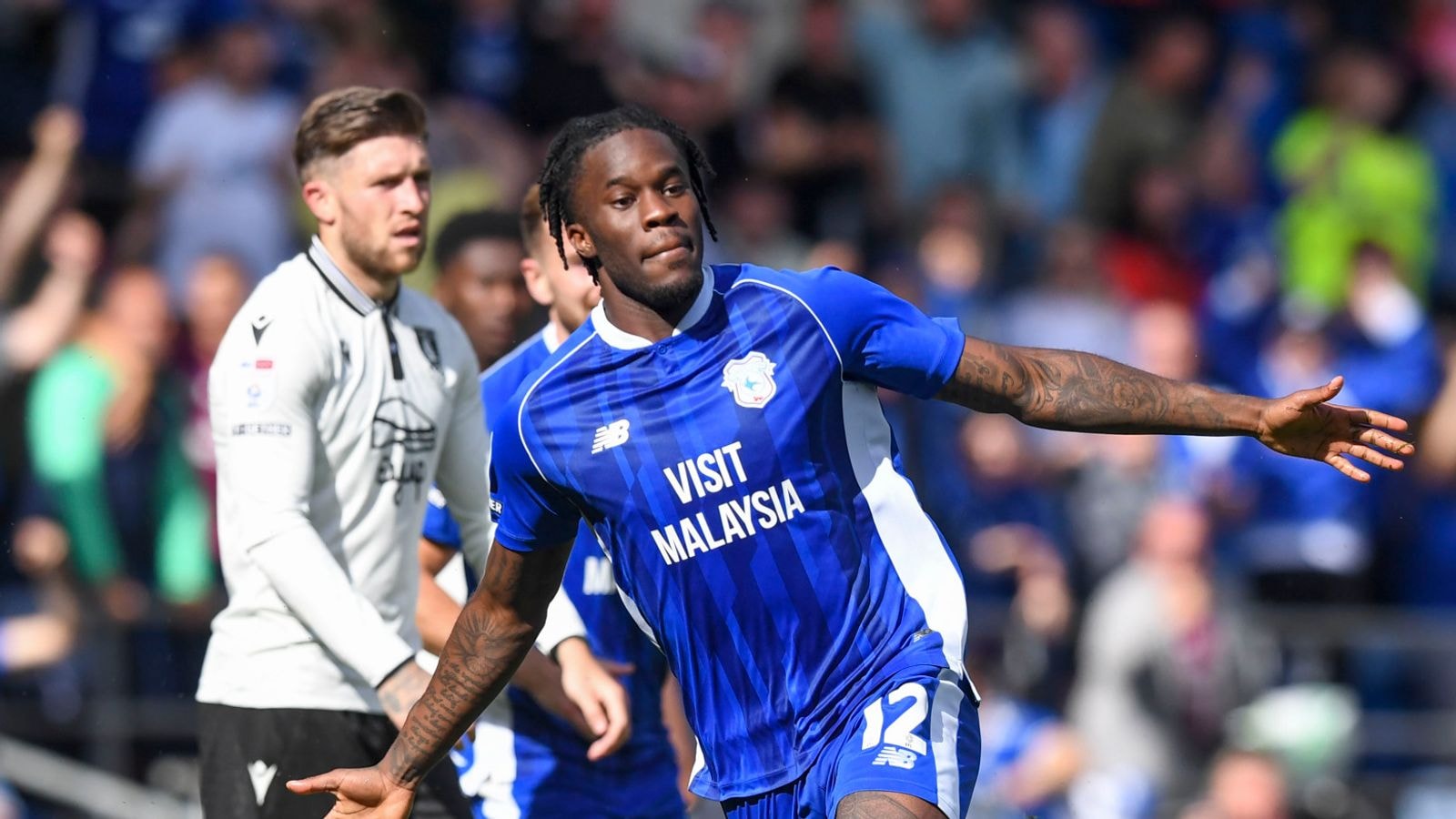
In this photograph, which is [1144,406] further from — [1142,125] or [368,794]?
[1142,125]

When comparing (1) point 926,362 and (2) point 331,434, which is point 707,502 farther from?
(2) point 331,434

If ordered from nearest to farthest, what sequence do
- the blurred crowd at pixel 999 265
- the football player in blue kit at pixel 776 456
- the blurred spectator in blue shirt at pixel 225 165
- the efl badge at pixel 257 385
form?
the football player in blue kit at pixel 776 456 < the efl badge at pixel 257 385 < the blurred crowd at pixel 999 265 < the blurred spectator in blue shirt at pixel 225 165

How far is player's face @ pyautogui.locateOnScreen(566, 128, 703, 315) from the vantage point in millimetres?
5184

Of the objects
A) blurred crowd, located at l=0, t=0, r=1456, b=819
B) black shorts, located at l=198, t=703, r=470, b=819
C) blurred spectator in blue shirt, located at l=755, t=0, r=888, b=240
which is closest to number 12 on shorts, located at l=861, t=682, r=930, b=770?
black shorts, located at l=198, t=703, r=470, b=819

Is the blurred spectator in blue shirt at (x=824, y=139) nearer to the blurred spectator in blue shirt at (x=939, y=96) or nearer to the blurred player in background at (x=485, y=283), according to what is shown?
the blurred spectator in blue shirt at (x=939, y=96)

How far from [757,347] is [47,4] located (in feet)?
27.6

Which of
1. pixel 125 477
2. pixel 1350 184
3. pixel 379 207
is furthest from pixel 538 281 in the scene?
pixel 1350 184

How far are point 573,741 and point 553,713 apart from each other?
18 centimetres

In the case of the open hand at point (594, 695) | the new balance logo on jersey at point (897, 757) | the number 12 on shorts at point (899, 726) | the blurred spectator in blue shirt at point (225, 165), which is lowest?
the new balance logo on jersey at point (897, 757)

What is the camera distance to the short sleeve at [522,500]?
5371 mm

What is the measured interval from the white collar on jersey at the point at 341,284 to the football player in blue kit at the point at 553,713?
23.4 inches

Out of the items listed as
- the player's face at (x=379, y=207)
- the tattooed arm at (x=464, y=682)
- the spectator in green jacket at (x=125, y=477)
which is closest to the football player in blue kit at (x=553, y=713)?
the player's face at (x=379, y=207)

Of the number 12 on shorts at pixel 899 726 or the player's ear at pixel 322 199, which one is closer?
the number 12 on shorts at pixel 899 726

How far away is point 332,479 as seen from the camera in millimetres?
6258
